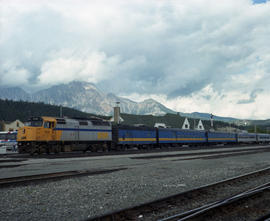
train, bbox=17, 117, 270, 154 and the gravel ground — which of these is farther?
train, bbox=17, 117, 270, 154

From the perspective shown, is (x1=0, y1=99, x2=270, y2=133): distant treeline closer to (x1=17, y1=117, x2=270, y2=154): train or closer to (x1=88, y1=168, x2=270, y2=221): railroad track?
(x1=17, y1=117, x2=270, y2=154): train

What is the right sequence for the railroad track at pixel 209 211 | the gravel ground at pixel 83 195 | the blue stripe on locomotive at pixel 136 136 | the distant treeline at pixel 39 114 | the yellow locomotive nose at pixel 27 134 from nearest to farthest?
1. the railroad track at pixel 209 211
2. the gravel ground at pixel 83 195
3. the yellow locomotive nose at pixel 27 134
4. the blue stripe on locomotive at pixel 136 136
5. the distant treeline at pixel 39 114

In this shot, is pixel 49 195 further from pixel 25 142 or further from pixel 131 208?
pixel 25 142

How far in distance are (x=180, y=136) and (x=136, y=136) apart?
40.4 feet

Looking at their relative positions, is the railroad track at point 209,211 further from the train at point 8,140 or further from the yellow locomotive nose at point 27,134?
the train at point 8,140

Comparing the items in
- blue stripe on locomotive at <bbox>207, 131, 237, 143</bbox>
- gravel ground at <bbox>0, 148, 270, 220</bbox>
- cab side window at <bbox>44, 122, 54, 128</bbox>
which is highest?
cab side window at <bbox>44, 122, 54, 128</bbox>

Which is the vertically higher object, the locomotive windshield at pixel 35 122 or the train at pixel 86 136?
the locomotive windshield at pixel 35 122

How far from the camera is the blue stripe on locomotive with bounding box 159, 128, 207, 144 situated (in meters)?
44.5

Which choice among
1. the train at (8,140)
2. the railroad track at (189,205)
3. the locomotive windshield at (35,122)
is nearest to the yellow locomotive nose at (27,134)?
the locomotive windshield at (35,122)

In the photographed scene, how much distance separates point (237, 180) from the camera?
36.0ft

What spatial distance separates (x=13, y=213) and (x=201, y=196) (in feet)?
17.2

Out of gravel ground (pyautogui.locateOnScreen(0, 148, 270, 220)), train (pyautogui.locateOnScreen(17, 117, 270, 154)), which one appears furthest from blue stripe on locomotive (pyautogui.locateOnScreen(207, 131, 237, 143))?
gravel ground (pyautogui.locateOnScreen(0, 148, 270, 220))

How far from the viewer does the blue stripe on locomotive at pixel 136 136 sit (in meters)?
36.4

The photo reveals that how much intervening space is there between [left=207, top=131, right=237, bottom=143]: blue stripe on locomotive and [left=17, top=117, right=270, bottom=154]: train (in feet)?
33.9
